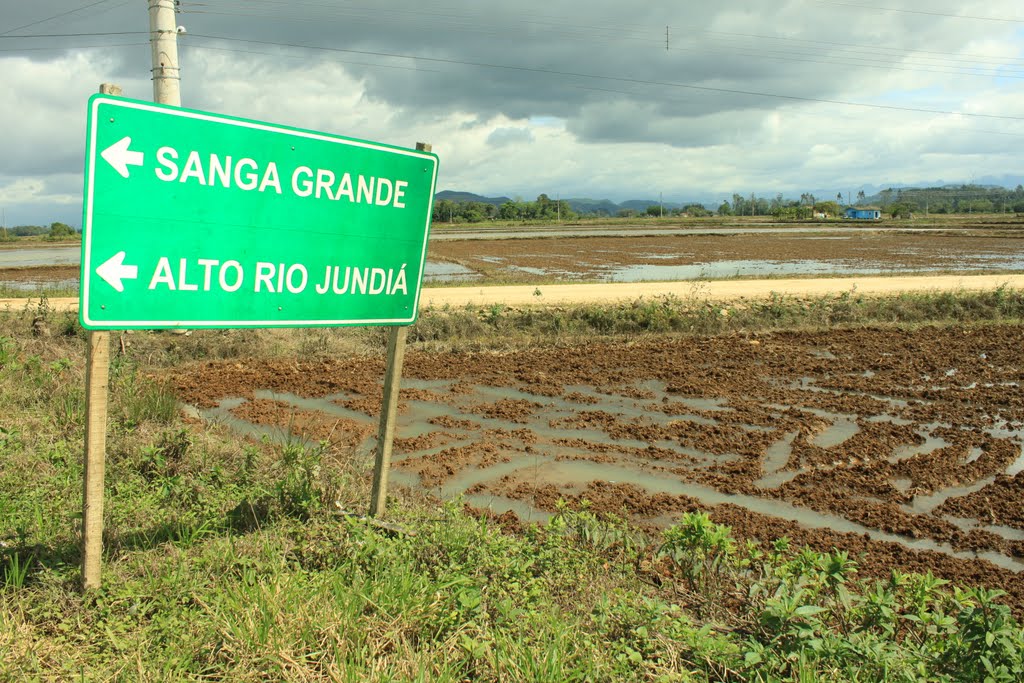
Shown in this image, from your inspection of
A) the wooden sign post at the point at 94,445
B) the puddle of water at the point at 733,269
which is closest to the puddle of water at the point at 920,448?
the wooden sign post at the point at 94,445

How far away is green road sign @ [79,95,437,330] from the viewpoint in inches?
103

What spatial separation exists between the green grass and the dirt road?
938 centimetres

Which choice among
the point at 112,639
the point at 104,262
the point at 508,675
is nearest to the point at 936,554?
the point at 508,675

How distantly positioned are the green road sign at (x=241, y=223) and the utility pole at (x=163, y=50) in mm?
7490

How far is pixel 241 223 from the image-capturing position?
2949 millimetres

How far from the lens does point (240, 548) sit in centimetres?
330

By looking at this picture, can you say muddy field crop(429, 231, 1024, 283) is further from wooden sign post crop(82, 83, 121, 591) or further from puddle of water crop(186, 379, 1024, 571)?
wooden sign post crop(82, 83, 121, 591)

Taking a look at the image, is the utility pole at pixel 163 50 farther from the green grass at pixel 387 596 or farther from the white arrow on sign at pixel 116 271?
the white arrow on sign at pixel 116 271

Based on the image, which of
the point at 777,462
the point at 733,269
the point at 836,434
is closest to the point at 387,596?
the point at 777,462

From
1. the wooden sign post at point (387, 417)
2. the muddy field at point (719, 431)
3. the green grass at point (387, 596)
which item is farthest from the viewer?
the muddy field at point (719, 431)

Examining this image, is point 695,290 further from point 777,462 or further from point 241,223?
point 241,223

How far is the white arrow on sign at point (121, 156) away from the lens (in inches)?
102

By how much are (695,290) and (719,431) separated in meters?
8.68

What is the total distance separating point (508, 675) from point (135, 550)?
1799 millimetres
